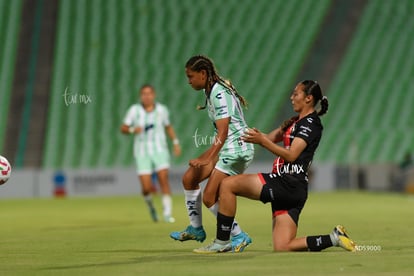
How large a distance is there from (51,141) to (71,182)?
1.98 m

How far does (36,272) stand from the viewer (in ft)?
22.3

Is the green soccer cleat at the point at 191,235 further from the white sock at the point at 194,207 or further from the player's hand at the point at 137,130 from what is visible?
the player's hand at the point at 137,130

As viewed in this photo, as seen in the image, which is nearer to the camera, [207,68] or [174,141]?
[207,68]

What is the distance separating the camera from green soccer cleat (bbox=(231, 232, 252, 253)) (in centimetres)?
827

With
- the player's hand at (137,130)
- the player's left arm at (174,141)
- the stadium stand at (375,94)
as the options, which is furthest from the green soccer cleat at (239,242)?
the stadium stand at (375,94)

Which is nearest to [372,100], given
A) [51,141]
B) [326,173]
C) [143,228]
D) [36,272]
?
[326,173]

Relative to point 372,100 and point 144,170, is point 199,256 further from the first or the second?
point 372,100

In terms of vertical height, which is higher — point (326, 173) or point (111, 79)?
point (111, 79)

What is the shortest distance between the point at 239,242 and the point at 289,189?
2.33 ft

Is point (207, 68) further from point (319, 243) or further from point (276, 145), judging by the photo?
point (319, 243)

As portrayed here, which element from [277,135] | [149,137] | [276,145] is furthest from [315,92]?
[149,137]

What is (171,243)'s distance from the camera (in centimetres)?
952

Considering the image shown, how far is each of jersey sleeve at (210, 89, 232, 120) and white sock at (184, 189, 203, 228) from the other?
3.16 feet

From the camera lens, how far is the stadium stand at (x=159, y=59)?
24828 millimetres
